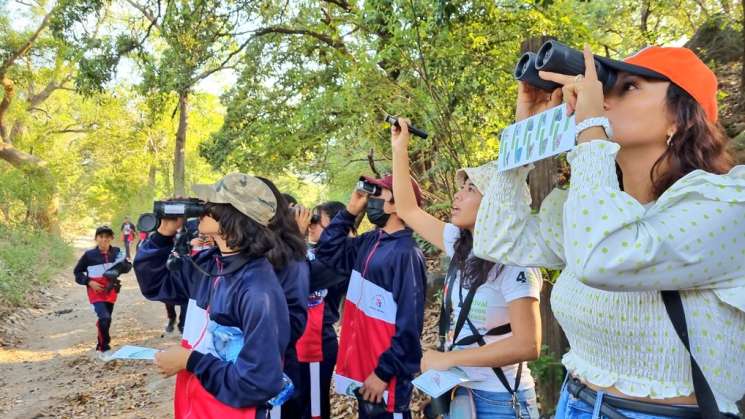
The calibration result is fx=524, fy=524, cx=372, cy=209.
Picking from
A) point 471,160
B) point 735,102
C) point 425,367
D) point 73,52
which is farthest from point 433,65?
point 73,52

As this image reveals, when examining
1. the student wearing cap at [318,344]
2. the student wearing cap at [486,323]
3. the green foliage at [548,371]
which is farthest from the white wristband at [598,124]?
the student wearing cap at [318,344]

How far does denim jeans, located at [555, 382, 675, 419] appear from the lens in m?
1.30

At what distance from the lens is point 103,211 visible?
3606cm

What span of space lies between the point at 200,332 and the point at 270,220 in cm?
63

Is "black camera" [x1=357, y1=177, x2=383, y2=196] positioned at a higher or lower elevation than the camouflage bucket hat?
higher

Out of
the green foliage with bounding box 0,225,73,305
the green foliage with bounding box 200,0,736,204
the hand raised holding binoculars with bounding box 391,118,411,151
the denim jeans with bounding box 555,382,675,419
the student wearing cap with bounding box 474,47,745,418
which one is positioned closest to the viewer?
the student wearing cap with bounding box 474,47,745,418

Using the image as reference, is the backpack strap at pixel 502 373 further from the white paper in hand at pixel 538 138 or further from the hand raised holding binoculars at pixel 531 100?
the hand raised holding binoculars at pixel 531 100

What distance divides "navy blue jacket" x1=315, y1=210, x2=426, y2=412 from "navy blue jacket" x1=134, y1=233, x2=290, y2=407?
917mm

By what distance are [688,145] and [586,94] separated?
300mm

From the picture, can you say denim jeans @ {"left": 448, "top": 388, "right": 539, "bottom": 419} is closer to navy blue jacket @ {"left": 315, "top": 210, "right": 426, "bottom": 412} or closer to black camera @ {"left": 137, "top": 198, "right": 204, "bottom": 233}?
navy blue jacket @ {"left": 315, "top": 210, "right": 426, "bottom": 412}

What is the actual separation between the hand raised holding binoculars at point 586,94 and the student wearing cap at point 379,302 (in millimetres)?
1966

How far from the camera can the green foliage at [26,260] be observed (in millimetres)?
12156

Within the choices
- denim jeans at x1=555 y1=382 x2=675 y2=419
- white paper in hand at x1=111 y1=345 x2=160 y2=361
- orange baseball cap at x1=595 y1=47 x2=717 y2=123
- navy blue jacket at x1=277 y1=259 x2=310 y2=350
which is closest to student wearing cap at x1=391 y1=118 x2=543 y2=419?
denim jeans at x1=555 y1=382 x2=675 y2=419

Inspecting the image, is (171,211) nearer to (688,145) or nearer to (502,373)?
(502,373)
